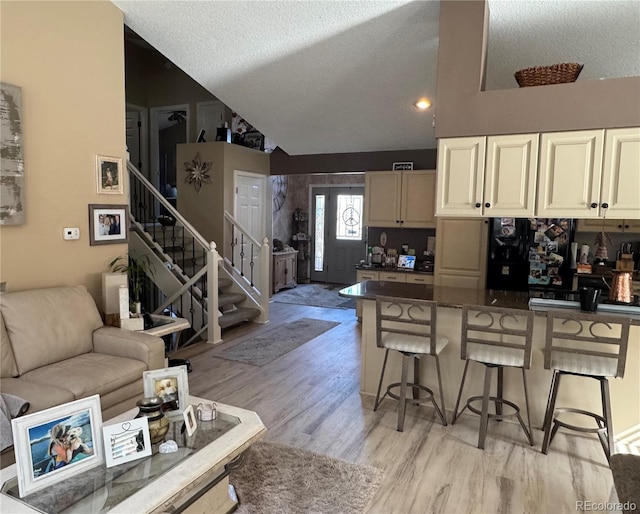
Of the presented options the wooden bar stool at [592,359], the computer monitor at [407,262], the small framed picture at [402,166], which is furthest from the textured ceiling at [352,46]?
the computer monitor at [407,262]

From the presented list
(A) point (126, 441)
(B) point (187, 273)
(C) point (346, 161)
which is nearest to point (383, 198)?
(C) point (346, 161)

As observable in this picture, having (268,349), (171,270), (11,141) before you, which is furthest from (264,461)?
(171,270)

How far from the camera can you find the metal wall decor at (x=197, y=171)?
6.42 meters

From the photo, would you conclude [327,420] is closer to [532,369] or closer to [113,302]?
[532,369]

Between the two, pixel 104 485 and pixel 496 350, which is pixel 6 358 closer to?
pixel 104 485

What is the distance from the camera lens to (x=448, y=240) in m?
5.36

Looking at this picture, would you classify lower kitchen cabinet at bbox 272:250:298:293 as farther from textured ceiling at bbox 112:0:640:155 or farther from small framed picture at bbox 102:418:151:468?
small framed picture at bbox 102:418:151:468

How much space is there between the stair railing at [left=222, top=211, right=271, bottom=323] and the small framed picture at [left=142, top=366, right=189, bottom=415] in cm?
368

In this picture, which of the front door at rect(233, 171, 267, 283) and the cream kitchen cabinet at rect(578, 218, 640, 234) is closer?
the cream kitchen cabinet at rect(578, 218, 640, 234)

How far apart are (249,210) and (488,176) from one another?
14.7 feet

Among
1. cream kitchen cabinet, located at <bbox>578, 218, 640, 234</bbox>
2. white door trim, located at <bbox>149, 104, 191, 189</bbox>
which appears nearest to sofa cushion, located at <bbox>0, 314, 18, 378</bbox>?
white door trim, located at <bbox>149, 104, 191, 189</bbox>

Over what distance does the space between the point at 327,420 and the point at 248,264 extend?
4.20m

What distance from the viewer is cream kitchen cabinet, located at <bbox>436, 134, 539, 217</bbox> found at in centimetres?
304

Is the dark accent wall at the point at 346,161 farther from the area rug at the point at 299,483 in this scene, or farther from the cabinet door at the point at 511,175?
the area rug at the point at 299,483
